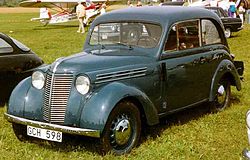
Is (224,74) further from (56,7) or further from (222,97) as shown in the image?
(56,7)

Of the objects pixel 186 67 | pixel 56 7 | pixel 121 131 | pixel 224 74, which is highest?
pixel 186 67

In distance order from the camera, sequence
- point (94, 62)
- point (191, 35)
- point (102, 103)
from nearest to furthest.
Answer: point (102, 103)
point (94, 62)
point (191, 35)

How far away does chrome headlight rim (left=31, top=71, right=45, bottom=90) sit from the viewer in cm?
553

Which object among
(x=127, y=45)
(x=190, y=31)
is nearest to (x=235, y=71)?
(x=190, y=31)

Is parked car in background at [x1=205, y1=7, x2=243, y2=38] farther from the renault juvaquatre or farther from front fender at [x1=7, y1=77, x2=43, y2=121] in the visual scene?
front fender at [x1=7, y1=77, x2=43, y2=121]

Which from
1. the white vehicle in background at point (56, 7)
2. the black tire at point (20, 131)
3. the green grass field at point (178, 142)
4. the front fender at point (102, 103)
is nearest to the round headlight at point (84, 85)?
the front fender at point (102, 103)

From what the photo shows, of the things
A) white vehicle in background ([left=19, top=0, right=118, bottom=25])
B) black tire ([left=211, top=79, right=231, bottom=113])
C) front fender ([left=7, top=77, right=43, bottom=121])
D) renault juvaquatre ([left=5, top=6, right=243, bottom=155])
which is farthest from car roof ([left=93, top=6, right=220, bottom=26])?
white vehicle in background ([left=19, top=0, right=118, bottom=25])

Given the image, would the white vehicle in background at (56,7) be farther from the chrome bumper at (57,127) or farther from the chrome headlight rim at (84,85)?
the chrome headlight rim at (84,85)

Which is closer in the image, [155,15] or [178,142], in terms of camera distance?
[178,142]

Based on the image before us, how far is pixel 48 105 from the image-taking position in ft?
17.5

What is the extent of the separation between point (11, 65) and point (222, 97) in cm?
366

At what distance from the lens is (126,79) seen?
5551 millimetres

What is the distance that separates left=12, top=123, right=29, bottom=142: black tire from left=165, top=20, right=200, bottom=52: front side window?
2185 mm

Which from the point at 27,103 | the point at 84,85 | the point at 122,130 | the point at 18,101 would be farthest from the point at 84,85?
the point at 18,101
